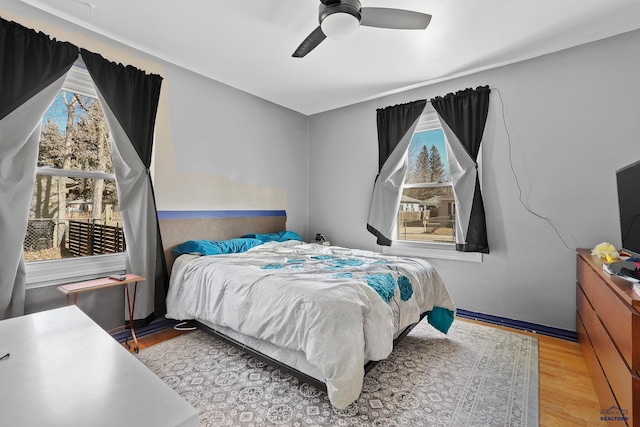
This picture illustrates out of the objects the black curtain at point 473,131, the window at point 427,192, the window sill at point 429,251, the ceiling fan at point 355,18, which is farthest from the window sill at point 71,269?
the black curtain at point 473,131

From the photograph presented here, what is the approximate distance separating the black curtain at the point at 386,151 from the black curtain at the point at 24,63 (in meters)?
3.26

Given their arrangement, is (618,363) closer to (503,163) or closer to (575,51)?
(503,163)

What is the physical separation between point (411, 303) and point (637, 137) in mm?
2386

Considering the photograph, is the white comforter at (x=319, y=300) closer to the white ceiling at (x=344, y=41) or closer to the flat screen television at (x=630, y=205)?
the flat screen television at (x=630, y=205)

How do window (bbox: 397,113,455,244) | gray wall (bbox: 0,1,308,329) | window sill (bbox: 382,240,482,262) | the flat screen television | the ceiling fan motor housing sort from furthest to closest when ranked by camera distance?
window (bbox: 397,113,455,244), window sill (bbox: 382,240,482,262), gray wall (bbox: 0,1,308,329), the ceiling fan motor housing, the flat screen television

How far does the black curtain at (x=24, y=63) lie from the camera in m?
2.14

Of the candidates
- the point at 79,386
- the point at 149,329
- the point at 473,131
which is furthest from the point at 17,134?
the point at 473,131

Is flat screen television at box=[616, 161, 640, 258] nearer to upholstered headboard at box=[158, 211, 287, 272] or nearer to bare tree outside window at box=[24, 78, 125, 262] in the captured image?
upholstered headboard at box=[158, 211, 287, 272]

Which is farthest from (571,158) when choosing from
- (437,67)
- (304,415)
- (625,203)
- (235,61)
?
(235,61)

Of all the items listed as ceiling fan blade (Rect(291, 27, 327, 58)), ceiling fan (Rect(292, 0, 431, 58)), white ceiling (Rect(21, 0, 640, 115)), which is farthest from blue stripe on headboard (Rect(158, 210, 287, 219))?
ceiling fan (Rect(292, 0, 431, 58))

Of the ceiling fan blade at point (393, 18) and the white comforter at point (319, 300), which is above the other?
the ceiling fan blade at point (393, 18)

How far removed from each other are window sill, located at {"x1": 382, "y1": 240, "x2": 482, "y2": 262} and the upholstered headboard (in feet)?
5.45

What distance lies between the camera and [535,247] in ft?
9.69

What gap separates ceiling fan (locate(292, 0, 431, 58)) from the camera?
6.32 ft
